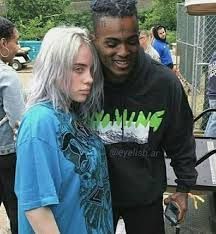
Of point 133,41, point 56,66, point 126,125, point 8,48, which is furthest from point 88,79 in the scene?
point 8,48

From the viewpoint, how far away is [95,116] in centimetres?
208

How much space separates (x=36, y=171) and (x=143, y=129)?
62 cm

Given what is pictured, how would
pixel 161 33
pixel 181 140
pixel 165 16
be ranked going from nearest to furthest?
1. pixel 181 140
2. pixel 161 33
3. pixel 165 16

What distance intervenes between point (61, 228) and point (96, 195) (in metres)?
0.20

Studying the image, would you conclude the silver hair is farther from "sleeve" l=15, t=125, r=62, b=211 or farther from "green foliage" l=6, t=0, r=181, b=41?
"green foliage" l=6, t=0, r=181, b=41

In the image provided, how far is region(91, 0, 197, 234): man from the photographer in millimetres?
1928

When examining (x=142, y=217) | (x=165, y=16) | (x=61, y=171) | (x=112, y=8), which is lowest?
(x=165, y=16)

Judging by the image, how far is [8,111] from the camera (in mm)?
3166

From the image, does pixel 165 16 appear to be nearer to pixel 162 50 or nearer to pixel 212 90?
pixel 162 50

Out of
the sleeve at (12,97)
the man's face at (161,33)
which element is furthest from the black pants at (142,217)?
the man's face at (161,33)

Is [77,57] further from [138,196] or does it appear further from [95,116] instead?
[138,196]

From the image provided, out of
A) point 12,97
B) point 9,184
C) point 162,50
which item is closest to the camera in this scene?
point 12,97

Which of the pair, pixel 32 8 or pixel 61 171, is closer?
pixel 61 171

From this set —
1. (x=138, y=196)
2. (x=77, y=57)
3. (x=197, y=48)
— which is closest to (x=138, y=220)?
(x=138, y=196)
